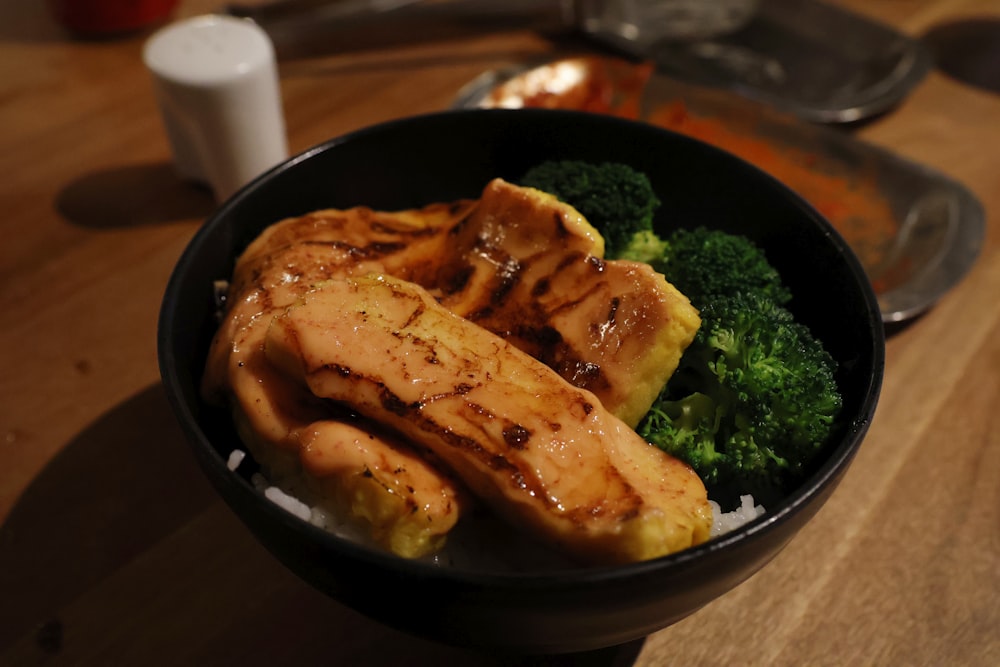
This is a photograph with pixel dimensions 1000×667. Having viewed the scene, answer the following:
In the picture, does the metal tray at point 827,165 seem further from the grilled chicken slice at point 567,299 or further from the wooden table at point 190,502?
the grilled chicken slice at point 567,299

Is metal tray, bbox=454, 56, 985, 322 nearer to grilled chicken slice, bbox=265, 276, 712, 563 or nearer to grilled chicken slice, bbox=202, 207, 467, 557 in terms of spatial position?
grilled chicken slice, bbox=265, 276, 712, 563

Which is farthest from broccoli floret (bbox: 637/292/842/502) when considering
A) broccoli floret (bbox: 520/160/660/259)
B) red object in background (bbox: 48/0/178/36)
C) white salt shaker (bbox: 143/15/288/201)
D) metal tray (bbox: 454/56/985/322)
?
red object in background (bbox: 48/0/178/36)

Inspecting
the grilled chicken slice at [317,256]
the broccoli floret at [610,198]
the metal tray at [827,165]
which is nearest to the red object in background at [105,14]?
the metal tray at [827,165]

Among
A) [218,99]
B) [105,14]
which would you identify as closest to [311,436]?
[218,99]

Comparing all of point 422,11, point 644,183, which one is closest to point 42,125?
point 422,11

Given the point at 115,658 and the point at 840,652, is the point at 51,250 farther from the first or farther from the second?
the point at 840,652

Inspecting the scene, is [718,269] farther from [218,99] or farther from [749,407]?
[218,99]

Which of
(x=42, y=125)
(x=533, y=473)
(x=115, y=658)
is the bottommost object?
(x=115, y=658)
